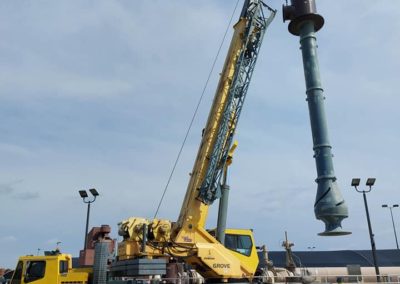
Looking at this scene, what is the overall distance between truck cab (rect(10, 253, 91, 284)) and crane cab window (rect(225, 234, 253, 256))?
21.4 feet

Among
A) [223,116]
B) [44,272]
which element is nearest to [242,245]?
[223,116]

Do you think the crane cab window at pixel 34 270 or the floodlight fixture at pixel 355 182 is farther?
the floodlight fixture at pixel 355 182

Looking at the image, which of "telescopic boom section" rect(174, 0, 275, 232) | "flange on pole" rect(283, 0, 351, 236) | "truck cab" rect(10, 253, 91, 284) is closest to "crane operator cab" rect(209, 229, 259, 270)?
"telescopic boom section" rect(174, 0, 275, 232)

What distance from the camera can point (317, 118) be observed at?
66.0 feet

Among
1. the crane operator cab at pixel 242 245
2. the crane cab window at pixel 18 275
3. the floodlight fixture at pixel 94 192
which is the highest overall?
the floodlight fixture at pixel 94 192

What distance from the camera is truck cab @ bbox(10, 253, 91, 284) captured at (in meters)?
16.6

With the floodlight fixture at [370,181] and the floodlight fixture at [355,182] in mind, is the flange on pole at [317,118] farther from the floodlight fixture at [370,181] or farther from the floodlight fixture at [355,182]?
the floodlight fixture at [370,181]

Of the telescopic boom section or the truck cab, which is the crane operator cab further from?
the truck cab

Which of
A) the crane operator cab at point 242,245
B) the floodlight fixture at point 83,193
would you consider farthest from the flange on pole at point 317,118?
the floodlight fixture at point 83,193

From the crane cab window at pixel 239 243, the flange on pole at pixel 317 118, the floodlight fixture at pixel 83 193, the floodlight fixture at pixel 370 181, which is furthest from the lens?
the floodlight fixture at pixel 83 193

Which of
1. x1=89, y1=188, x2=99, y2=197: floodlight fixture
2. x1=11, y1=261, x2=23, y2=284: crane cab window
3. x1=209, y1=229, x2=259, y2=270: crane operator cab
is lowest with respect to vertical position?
x1=11, y1=261, x2=23, y2=284: crane cab window

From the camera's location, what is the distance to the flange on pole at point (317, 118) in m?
18.7

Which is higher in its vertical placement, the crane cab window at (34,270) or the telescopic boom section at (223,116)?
the telescopic boom section at (223,116)

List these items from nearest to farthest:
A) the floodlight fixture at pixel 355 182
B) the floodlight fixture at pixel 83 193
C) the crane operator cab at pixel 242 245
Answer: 1. the crane operator cab at pixel 242 245
2. the floodlight fixture at pixel 355 182
3. the floodlight fixture at pixel 83 193
